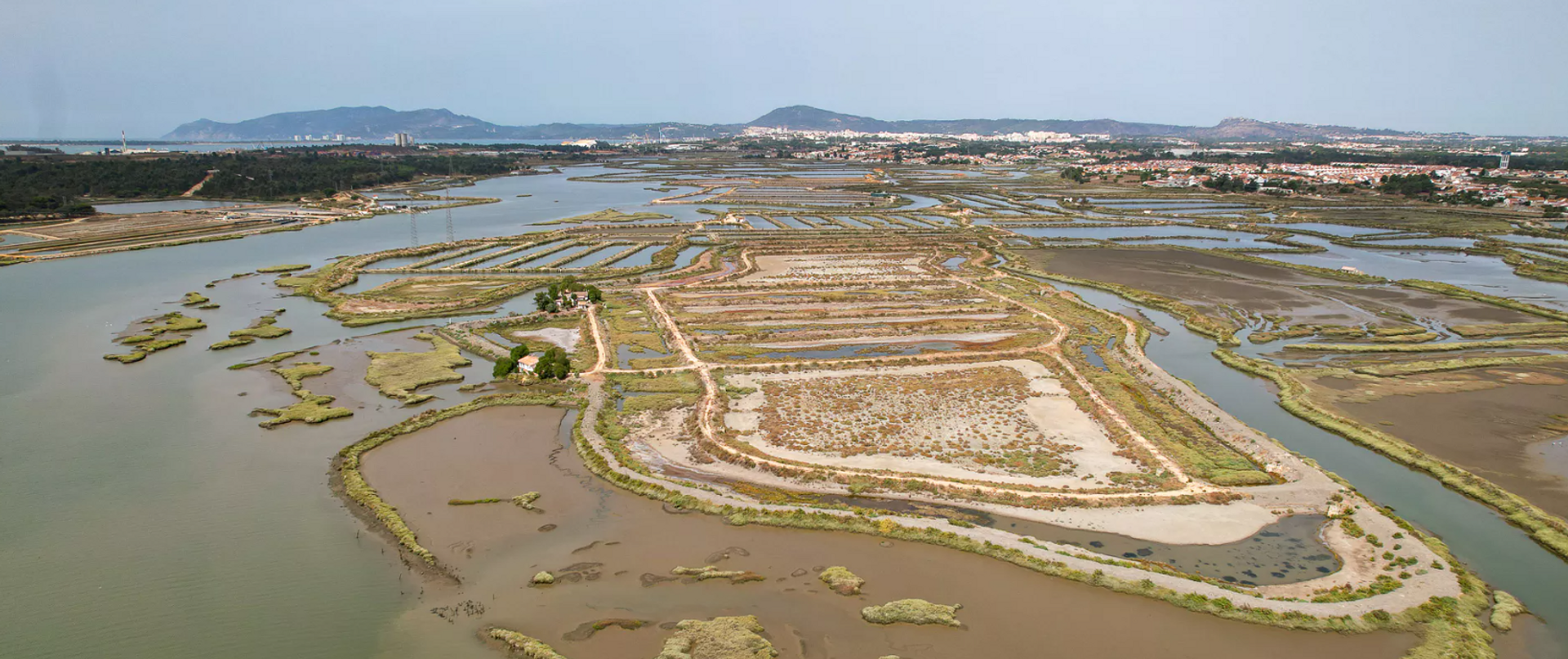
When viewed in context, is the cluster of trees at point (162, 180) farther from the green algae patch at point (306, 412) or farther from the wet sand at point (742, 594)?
the wet sand at point (742, 594)

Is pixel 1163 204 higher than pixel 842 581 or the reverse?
higher

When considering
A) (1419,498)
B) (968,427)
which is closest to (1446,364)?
(1419,498)

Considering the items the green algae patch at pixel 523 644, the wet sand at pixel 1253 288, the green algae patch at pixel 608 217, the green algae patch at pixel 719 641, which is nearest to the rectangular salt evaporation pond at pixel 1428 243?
the wet sand at pixel 1253 288

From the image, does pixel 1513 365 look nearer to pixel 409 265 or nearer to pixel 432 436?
pixel 432 436

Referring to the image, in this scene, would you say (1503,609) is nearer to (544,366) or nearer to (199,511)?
(544,366)

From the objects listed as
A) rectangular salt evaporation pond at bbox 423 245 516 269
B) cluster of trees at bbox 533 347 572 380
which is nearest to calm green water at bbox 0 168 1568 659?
cluster of trees at bbox 533 347 572 380
